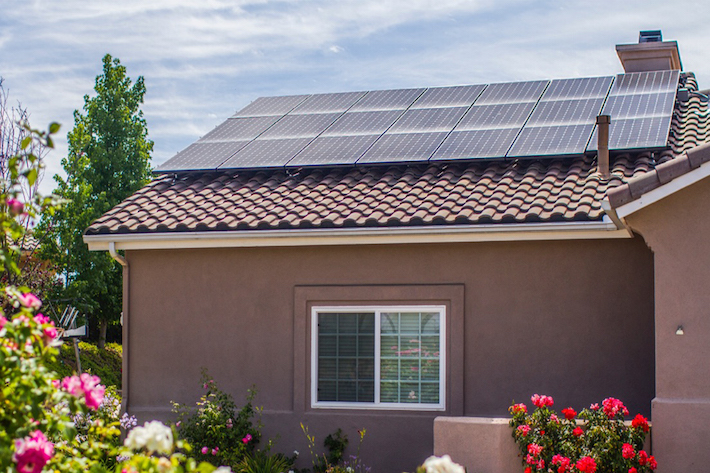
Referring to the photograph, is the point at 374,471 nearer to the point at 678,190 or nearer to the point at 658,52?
the point at 678,190

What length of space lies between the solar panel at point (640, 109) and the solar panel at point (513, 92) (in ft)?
4.34

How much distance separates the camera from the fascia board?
9.62 m

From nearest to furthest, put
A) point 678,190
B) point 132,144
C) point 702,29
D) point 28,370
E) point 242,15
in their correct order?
point 28,370 → point 678,190 → point 242,15 → point 702,29 → point 132,144

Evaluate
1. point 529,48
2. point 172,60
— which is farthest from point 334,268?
point 172,60

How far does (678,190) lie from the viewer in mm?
9844

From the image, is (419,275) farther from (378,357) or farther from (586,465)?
(586,465)

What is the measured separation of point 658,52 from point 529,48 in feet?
8.02

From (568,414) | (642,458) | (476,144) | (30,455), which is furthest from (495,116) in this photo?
(30,455)

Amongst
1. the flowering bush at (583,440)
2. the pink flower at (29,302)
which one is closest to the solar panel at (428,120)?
the flowering bush at (583,440)

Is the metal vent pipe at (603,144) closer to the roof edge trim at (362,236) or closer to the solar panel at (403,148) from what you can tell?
the roof edge trim at (362,236)

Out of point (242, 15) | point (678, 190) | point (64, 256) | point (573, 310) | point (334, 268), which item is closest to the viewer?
point (678, 190)

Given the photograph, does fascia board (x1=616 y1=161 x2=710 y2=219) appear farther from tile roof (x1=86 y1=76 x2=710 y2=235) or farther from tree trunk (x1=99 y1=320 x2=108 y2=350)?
tree trunk (x1=99 y1=320 x2=108 y2=350)

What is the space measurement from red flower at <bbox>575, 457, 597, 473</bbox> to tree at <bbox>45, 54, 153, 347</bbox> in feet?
58.7

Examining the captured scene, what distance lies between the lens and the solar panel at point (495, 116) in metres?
14.6
